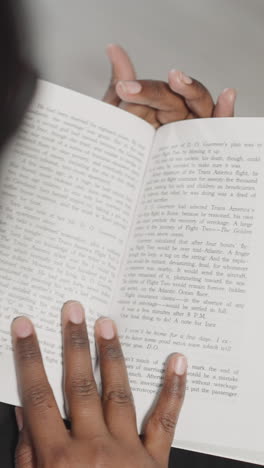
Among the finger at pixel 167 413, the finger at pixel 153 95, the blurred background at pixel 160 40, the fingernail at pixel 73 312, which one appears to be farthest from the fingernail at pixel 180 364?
the blurred background at pixel 160 40

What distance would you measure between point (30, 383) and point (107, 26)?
0.81 meters

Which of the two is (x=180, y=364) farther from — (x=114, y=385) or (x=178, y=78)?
(x=178, y=78)

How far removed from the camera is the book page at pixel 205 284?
23.6 inches

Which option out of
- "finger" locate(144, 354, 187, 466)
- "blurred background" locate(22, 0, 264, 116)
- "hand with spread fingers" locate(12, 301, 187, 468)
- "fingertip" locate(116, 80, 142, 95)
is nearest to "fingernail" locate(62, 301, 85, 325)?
"hand with spread fingers" locate(12, 301, 187, 468)

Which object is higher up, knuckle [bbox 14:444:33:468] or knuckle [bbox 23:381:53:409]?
knuckle [bbox 23:381:53:409]

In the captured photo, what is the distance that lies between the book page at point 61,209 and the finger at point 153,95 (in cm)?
3

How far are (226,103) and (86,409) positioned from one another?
1.29ft

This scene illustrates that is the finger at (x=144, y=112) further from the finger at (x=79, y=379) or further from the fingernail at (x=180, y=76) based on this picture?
the finger at (x=79, y=379)

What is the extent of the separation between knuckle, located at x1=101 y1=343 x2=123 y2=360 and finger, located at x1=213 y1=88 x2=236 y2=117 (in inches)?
12.3

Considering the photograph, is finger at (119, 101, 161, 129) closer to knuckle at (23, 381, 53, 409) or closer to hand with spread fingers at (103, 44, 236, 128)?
hand with spread fingers at (103, 44, 236, 128)

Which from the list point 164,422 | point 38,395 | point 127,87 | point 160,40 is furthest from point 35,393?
point 160,40

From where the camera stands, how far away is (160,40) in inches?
47.7

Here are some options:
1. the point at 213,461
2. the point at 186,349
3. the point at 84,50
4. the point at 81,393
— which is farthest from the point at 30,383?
the point at 84,50

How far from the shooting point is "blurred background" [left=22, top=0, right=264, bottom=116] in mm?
1173
